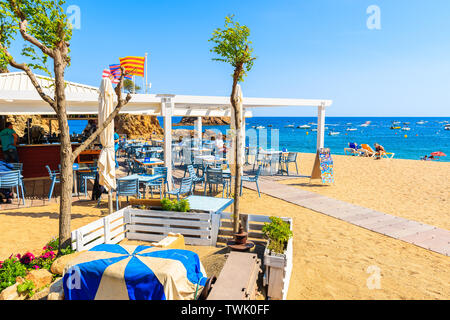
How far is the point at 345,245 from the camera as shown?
16.9 feet

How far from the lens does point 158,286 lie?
2678 millimetres

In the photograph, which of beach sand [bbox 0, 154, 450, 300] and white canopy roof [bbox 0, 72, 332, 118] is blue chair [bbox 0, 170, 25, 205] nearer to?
beach sand [bbox 0, 154, 450, 300]

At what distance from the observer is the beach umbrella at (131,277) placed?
2.70 metres

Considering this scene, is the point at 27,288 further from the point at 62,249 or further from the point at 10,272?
the point at 62,249

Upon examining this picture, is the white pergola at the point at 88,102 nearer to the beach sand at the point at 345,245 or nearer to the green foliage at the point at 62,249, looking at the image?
the beach sand at the point at 345,245

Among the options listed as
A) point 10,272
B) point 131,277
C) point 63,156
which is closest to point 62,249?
point 10,272

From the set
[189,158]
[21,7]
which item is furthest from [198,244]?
[189,158]

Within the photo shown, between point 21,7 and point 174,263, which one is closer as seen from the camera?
point 174,263

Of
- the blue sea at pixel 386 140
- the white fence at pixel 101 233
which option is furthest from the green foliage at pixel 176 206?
the blue sea at pixel 386 140

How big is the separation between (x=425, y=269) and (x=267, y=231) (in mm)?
2360

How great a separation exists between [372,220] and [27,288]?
624 cm

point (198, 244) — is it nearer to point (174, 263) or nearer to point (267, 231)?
point (267, 231)

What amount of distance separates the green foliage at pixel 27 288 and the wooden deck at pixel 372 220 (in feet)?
18.5
